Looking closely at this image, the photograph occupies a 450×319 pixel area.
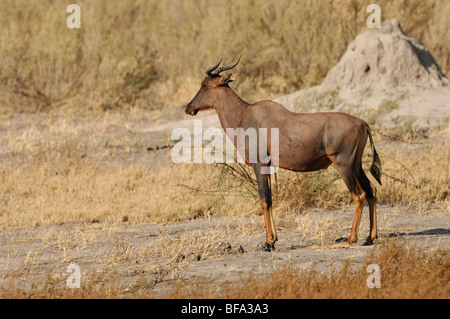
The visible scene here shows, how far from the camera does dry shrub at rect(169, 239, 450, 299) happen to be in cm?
581

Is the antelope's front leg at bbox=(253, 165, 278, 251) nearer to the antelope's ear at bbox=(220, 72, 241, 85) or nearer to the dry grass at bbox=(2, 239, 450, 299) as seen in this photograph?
the dry grass at bbox=(2, 239, 450, 299)

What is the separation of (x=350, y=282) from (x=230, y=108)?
2.92 m

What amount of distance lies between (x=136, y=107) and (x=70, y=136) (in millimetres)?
4288

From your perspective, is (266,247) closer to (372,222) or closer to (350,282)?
(372,222)

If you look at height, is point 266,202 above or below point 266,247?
above

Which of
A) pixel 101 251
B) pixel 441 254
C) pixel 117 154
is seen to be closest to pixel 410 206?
pixel 441 254

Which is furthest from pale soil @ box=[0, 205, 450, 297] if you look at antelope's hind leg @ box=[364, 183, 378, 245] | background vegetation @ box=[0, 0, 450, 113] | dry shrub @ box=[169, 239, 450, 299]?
background vegetation @ box=[0, 0, 450, 113]

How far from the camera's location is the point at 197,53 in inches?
938

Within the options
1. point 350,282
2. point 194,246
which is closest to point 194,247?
point 194,246

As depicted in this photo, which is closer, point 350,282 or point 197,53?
point 350,282

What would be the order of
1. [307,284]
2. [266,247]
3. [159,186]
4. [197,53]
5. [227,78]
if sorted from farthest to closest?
[197,53] → [159,186] → [227,78] → [266,247] → [307,284]

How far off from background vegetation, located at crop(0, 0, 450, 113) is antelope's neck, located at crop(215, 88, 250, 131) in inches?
453

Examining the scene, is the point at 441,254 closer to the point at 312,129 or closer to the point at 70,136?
the point at 312,129

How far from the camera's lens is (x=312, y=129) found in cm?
760
